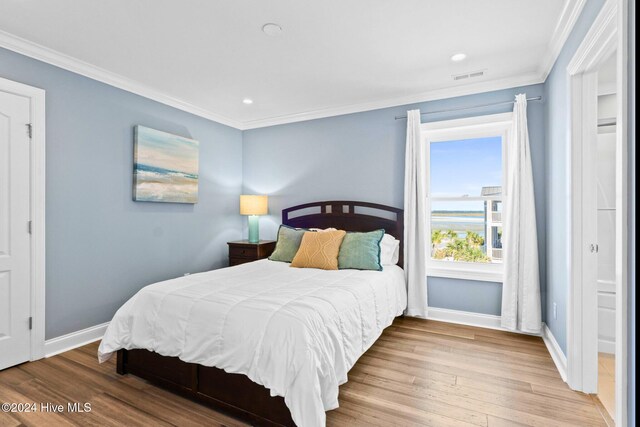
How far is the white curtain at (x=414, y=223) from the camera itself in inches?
138

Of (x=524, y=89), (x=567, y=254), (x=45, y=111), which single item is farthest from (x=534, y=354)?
(x=45, y=111)

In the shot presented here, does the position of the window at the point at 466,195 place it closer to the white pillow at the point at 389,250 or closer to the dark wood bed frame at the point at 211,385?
the white pillow at the point at 389,250

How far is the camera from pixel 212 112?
431 centimetres

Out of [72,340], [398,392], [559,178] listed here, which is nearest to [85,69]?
[72,340]

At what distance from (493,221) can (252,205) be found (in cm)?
297

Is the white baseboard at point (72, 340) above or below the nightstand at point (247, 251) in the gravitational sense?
below

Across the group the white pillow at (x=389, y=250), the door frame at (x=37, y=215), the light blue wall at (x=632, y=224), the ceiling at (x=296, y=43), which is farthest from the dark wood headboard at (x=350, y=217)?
the door frame at (x=37, y=215)

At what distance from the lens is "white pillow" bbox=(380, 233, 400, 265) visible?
3467mm

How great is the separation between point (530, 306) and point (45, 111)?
463cm

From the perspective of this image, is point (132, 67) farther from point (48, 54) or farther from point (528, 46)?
point (528, 46)

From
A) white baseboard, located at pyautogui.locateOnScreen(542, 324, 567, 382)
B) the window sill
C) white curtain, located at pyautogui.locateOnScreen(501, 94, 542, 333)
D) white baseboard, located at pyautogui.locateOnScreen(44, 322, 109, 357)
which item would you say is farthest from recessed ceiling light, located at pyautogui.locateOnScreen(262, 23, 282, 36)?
white baseboard, located at pyautogui.locateOnScreen(542, 324, 567, 382)

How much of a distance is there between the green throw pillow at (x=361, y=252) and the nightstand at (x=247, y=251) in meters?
1.30

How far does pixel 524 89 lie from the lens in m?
3.20

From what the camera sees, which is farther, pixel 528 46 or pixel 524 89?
pixel 524 89
